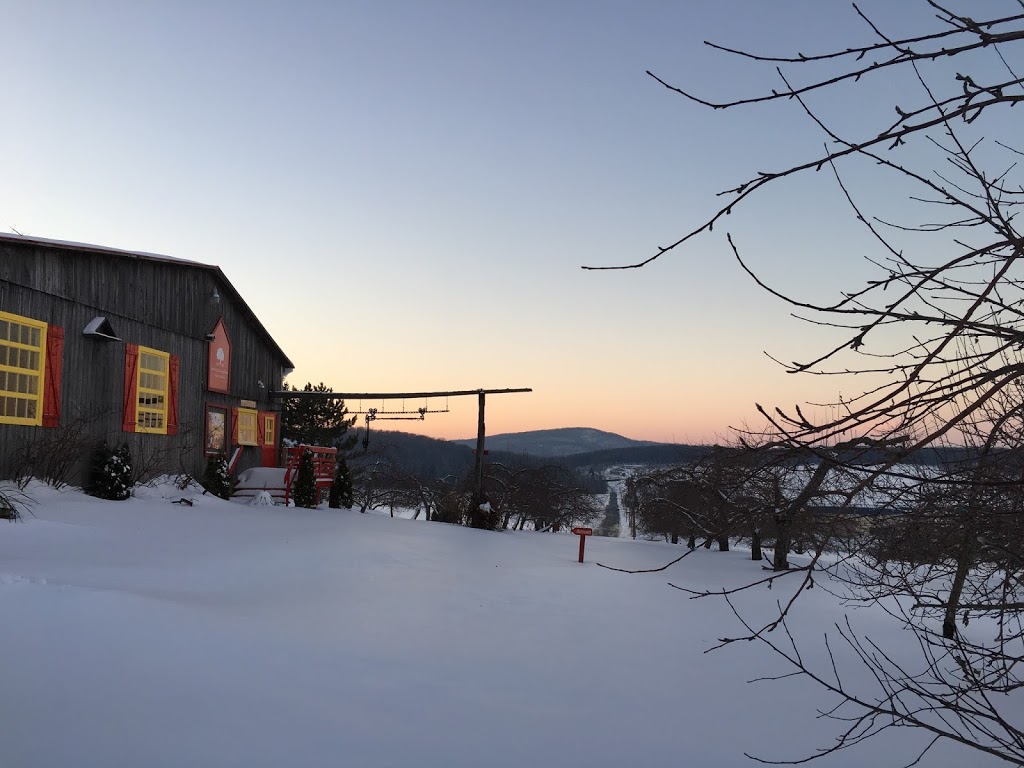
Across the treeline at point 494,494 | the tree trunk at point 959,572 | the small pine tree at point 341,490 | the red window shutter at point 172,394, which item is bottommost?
the treeline at point 494,494

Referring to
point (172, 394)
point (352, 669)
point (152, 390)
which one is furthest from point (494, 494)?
point (352, 669)

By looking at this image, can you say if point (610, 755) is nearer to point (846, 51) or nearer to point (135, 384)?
point (846, 51)

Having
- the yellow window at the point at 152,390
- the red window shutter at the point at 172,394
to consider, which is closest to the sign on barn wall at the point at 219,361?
the red window shutter at the point at 172,394

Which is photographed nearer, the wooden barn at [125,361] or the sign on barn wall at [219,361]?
the wooden barn at [125,361]

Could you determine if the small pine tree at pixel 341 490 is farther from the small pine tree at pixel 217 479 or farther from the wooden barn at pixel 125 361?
the small pine tree at pixel 217 479

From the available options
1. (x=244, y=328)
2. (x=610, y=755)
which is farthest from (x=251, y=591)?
(x=244, y=328)

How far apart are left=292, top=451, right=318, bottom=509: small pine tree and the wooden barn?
173 centimetres

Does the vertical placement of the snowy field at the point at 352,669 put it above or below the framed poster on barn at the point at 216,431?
below

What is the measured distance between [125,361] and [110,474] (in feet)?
7.90

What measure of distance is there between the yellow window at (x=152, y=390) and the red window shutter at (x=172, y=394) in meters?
0.09

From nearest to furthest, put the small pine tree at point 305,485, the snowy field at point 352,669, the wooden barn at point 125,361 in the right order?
1. the snowy field at point 352,669
2. the wooden barn at point 125,361
3. the small pine tree at point 305,485

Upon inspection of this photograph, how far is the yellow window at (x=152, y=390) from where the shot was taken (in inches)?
532

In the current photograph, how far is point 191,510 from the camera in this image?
12102 mm

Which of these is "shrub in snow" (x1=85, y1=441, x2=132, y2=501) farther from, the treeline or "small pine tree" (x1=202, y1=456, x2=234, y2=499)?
the treeline
